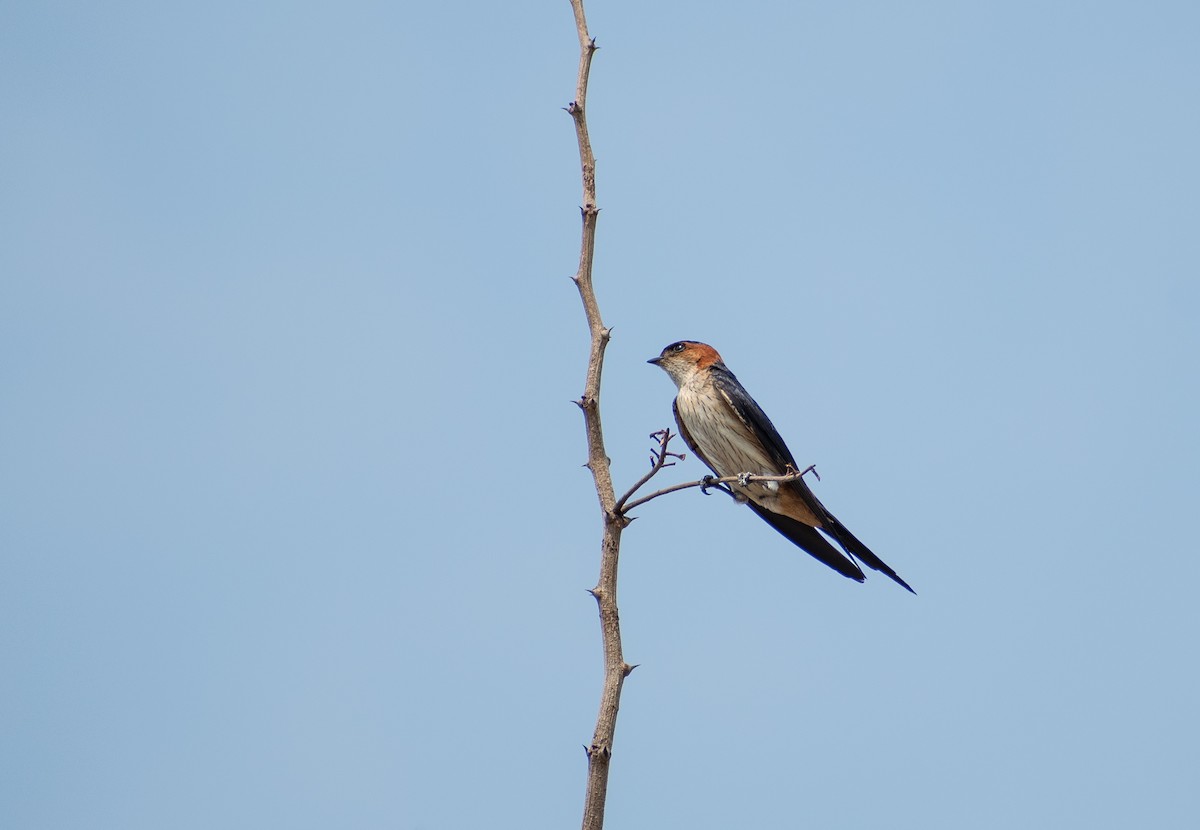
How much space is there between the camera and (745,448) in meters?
10.0

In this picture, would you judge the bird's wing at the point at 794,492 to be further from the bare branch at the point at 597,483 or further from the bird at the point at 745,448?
the bare branch at the point at 597,483

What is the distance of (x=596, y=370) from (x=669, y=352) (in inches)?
235

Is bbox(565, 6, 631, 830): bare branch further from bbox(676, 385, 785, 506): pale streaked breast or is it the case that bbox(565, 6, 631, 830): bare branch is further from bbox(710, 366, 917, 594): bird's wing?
bbox(676, 385, 785, 506): pale streaked breast

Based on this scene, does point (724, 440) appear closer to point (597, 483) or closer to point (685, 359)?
point (685, 359)

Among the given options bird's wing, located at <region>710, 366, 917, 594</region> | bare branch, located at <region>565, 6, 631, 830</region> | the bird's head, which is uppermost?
the bird's head

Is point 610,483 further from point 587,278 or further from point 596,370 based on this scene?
point 587,278

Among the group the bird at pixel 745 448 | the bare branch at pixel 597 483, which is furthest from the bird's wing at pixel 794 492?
the bare branch at pixel 597 483

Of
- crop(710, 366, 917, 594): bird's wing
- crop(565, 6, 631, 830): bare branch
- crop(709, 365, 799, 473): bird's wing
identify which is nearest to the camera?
crop(565, 6, 631, 830): bare branch

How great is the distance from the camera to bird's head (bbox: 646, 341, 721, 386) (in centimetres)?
1067

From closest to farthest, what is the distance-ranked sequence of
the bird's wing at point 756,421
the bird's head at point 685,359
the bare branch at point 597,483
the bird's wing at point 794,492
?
the bare branch at point 597,483
the bird's wing at point 794,492
the bird's wing at point 756,421
the bird's head at point 685,359

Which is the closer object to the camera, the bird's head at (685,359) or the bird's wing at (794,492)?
the bird's wing at (794,492)

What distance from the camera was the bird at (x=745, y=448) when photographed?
9070mm

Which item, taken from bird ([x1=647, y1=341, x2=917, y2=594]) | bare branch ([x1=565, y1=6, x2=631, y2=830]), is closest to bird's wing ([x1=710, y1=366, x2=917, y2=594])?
bird ([x1=647, y1=341, x2=917, y2=594])

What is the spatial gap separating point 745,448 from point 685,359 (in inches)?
44.9
